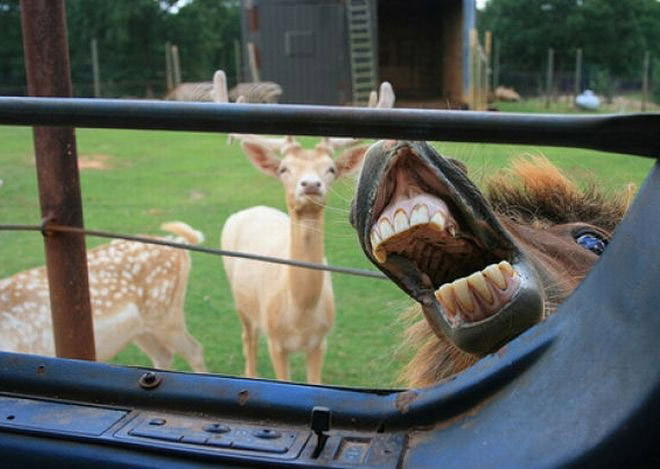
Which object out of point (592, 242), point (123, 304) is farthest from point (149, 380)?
point (123, 304)

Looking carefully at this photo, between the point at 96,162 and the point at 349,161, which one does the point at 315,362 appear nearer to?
the point at 349,161

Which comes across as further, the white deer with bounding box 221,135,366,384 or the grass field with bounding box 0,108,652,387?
the grass field with bounding box 0,108,652,387

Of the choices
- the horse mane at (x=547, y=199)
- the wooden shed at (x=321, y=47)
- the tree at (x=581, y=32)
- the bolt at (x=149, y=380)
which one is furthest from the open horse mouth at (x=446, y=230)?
the tree at (x=581, y=32)

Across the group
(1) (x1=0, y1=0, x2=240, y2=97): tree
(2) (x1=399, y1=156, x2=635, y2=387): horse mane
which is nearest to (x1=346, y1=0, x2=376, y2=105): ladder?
(1) (x1=0, y1=0, x2=240, y2=97): tree

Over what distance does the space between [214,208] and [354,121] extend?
9205 mm

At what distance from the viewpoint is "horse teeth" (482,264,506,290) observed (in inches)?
46.1

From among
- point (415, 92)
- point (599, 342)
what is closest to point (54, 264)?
point (599, 342)

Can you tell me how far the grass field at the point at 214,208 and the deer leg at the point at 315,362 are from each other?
0.28 metres

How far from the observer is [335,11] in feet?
63.0

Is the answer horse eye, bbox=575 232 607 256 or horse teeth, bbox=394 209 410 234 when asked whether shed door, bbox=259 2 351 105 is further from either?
horse teeth, bbox=394 209 410 234

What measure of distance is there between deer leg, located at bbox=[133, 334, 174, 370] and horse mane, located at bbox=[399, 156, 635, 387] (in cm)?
317

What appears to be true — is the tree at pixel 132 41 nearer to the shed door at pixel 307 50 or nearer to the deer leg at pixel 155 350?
the shed door at pixel 307 50

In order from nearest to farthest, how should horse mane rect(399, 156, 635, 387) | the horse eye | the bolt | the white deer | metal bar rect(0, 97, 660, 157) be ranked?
metal bar rect(0, 97, 660, 157) → the bolt → the horse eye → horse mane rect(399, 156, 635, 387) → the white deer

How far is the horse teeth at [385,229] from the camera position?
119cm
